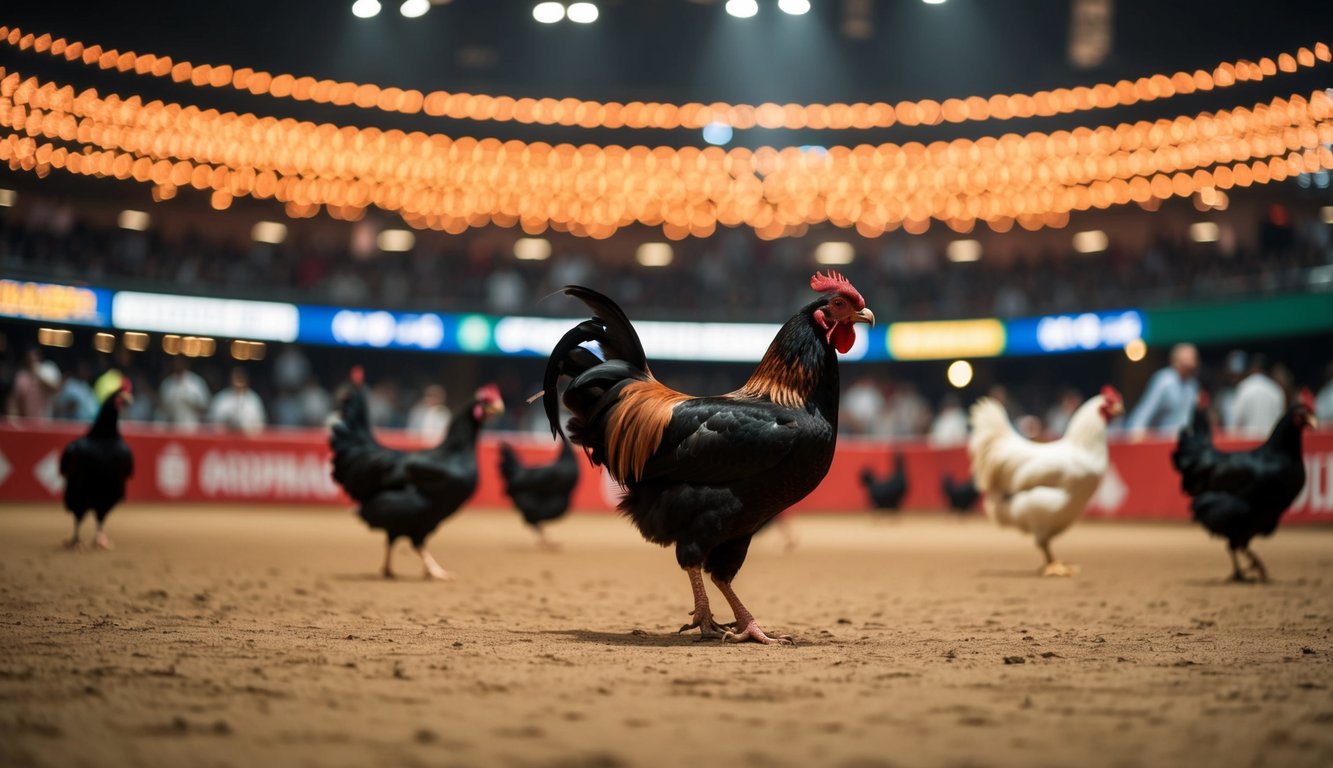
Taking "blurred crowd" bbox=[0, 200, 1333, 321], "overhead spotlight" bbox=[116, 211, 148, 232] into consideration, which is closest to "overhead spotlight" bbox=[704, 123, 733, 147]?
"blurred crowd" bbox=[0, 200, 1333, 321]

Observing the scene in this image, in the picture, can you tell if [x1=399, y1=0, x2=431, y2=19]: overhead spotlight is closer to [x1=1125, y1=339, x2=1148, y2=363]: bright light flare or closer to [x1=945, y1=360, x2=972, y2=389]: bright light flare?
[x1=1125, y1=339, x2=1148, y2=363]: bright light flare

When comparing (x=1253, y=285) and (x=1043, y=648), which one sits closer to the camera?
(x=1043, y=648)

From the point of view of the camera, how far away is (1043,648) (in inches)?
228

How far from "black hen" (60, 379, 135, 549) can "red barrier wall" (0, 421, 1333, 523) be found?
22.1 feet

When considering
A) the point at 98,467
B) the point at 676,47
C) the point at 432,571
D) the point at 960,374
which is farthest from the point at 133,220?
the point at 432,571

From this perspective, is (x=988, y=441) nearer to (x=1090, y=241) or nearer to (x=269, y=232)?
(x=1090, y=241)

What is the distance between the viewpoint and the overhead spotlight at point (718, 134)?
32872 millimetres

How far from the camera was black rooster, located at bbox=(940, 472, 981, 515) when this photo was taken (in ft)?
74.0

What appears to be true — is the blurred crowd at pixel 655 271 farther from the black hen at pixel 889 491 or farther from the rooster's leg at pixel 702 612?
the rooster's leg at pixel 702 612

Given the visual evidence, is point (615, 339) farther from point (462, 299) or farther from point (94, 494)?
point (462, 299)

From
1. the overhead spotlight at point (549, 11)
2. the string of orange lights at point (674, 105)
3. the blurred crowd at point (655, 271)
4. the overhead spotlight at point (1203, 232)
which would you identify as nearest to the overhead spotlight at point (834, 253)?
the blurred crowd at point (655, 271)

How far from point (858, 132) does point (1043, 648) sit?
93.3ft

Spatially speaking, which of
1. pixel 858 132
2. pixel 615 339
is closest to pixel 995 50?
pixel 858 132

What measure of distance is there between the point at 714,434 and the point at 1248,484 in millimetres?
5656
